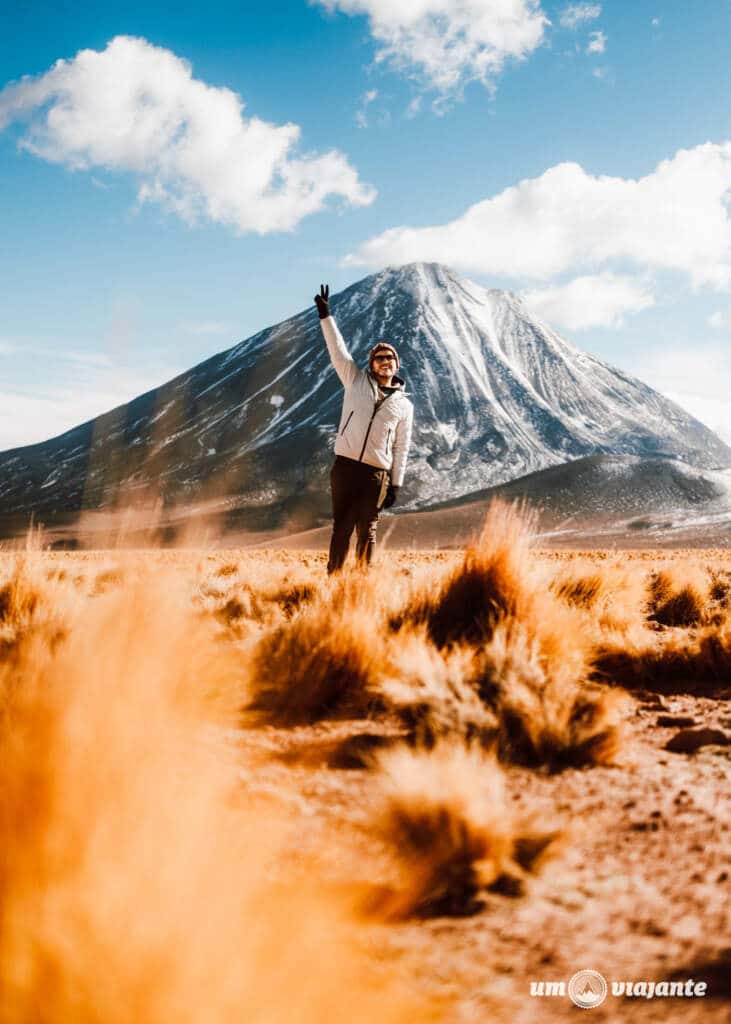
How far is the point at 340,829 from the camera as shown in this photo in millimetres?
1912

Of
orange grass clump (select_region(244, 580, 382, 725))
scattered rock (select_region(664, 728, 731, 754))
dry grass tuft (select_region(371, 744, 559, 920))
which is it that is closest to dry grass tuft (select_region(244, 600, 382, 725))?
orange grass clump (select_region(244, 580, 382, 725))

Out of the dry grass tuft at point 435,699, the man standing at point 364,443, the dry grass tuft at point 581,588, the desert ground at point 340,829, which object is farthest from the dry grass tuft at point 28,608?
the dry grass tuft at point 581,588

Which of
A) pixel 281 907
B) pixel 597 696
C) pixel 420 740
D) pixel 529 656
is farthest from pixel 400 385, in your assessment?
pixel 281 907

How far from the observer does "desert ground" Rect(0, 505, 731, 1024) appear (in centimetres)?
121

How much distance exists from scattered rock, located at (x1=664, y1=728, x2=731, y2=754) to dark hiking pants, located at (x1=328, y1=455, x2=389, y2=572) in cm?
342

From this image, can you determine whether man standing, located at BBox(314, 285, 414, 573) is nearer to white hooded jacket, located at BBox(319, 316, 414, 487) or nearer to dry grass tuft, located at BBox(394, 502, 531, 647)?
white hooded jacket, located at BBox(319, 316, 414, 487)

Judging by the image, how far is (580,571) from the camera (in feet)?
21.0

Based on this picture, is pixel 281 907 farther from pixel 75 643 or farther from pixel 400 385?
pixel 400 385

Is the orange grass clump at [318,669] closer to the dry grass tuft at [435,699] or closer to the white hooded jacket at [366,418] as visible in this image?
the dry grass tuft at [435,699]

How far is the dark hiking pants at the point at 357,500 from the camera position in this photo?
19.6ft

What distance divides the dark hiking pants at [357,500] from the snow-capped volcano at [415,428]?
332ft

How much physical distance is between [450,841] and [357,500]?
444 cm

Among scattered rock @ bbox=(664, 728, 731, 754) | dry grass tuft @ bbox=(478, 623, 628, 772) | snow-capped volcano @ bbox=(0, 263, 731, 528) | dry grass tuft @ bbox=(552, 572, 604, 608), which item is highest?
snow-capped volcano @ bbox=(0, 263, 731, 528)

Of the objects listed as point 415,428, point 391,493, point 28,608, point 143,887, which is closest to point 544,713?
point 143,887
